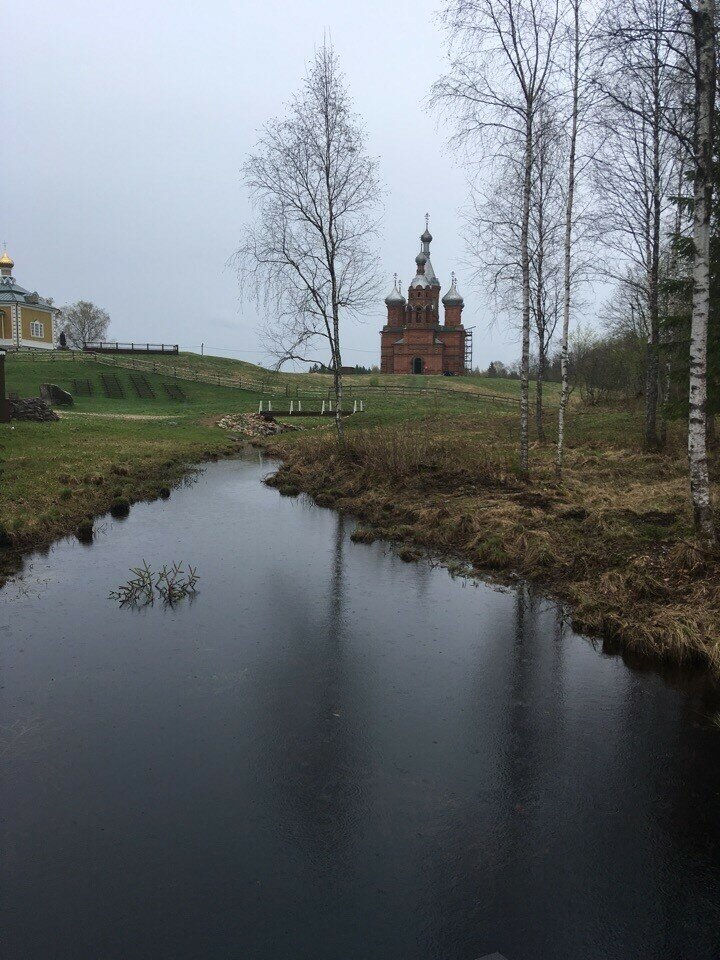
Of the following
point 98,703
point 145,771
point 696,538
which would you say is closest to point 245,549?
point 98,703

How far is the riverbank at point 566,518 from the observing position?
27.1 feet

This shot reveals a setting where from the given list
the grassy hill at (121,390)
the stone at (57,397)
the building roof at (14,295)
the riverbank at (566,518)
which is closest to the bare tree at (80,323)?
the building roof at (14,295)

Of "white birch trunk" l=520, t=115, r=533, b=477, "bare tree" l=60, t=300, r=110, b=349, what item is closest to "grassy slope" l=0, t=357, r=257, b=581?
"white birch trunk" l=520, t=115, r=533, b=477

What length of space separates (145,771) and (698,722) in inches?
207

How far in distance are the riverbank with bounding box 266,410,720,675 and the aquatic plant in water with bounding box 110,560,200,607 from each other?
13.7ft

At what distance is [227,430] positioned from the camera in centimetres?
3127

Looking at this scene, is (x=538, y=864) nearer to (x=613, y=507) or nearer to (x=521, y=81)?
(x=613, y=507)

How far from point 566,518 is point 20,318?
229ft

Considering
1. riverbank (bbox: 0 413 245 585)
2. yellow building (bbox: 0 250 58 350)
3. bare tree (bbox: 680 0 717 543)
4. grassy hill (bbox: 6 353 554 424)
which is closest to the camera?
bare tree (bbox: 680 0 717 543)

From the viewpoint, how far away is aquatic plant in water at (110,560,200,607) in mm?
9352

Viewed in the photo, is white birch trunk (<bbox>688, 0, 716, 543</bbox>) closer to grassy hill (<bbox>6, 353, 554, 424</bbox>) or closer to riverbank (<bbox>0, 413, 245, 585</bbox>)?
riverbank (<bbox>0, 413, 245, 585</bbox>)

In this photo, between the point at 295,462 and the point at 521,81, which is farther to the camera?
the point at 295,462

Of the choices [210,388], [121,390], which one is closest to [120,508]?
[121,390]

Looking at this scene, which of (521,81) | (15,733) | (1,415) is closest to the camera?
(15,733)
